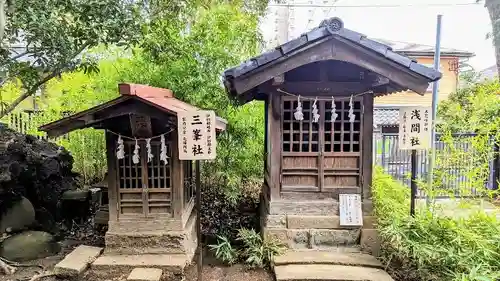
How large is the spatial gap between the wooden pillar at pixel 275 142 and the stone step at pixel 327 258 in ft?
3.44

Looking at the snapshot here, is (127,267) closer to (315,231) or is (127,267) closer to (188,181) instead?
(188,181)

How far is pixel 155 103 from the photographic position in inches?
210

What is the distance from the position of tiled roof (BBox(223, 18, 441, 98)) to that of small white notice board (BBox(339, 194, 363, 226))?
7.77 feet

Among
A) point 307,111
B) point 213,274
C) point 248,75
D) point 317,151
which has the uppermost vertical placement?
point 248,75

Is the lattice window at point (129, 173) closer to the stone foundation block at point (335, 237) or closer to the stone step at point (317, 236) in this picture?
the stone step at point (317, 236)

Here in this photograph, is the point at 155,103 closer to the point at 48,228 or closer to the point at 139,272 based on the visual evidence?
the point at 139,272

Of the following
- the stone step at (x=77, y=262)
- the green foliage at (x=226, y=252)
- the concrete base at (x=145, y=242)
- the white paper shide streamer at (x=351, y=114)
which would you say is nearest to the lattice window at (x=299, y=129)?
the white paper shide streamer at (x=351, y=114)

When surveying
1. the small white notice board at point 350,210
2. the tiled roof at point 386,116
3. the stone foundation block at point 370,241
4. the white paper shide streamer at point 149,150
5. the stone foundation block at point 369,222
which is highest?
the tiled roof at point 386,116

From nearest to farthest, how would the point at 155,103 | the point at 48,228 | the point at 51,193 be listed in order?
the point at 155,103 < the point at 48,228 < the point at 51,193

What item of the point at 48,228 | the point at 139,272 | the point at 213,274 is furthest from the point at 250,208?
the point at 48,228

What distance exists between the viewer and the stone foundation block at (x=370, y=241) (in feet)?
20.1

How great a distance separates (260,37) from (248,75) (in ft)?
13.3

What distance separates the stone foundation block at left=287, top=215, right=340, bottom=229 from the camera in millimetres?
6184

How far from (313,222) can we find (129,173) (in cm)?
341
